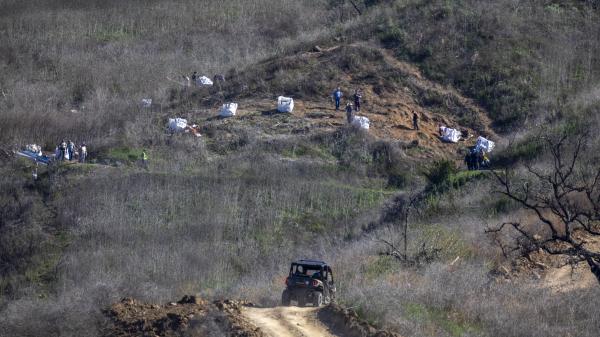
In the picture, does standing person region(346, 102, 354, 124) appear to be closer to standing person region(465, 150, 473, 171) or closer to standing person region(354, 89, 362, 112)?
standing person region(354, 89, 362, 112)

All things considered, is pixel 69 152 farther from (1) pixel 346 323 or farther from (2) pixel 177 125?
(1) pixel 346 323

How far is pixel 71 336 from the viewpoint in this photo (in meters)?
17.9

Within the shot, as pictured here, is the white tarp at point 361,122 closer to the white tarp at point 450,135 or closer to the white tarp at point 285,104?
the white tarp at point 285,104

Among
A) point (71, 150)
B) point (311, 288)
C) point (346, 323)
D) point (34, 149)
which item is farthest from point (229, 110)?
point (346, 323)

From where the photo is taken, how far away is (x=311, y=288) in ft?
64.6

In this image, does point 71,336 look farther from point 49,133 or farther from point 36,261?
point 49,133

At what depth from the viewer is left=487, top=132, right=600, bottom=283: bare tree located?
58.3 feet

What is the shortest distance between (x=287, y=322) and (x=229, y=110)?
73.4 feet

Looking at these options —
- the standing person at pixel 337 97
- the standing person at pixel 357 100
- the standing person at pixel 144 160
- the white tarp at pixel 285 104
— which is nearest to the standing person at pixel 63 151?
the standing person at pixel 144 160

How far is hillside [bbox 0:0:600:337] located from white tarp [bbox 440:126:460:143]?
54 centimetres

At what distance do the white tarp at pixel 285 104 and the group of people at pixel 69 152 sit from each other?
288 inches

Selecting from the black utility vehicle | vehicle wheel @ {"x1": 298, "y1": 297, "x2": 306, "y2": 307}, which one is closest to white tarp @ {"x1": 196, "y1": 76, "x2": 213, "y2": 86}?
the black utility vehicle

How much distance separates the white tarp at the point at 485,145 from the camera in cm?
3653

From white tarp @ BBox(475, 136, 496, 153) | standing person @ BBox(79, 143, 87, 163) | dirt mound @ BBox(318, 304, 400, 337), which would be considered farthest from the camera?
white tarp @ BBox(475, 136, 496, 153)
